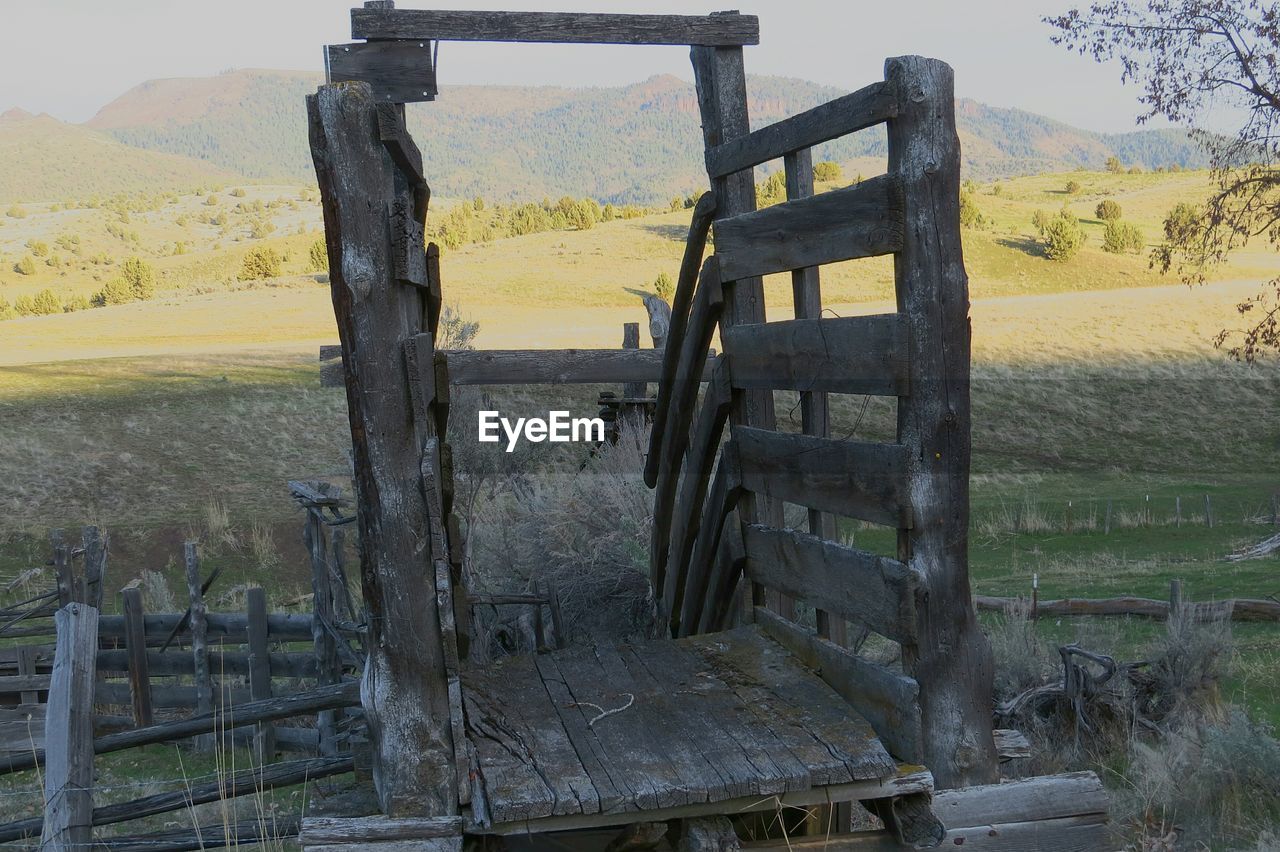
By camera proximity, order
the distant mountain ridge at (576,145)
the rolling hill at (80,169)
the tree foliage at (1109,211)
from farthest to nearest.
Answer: the distant mountain ridge at (576,145), the rolling hill at (80,169), the tree foliage at (1109,211)

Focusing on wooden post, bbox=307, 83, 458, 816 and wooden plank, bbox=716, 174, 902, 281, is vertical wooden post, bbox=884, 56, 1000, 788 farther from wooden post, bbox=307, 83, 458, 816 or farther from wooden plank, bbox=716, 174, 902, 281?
wooden post, bbox=307, 83, 458, 816

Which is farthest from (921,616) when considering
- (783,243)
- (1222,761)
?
(1222,761)

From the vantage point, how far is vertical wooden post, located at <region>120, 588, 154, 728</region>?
9320mm

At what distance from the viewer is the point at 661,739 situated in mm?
3502

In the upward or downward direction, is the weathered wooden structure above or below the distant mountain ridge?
below

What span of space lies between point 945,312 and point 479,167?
153 metres

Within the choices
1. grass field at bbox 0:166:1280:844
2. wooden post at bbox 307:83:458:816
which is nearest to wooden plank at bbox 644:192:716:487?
grass field at bbox 0:166:1280:844

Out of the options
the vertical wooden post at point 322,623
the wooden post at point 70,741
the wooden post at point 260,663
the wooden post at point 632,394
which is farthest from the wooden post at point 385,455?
the wooden post at point 632,394

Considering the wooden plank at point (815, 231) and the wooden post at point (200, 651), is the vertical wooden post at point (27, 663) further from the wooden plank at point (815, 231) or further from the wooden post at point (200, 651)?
the wooden plank at point (815, 231)

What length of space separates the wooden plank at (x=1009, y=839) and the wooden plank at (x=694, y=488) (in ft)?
5.41

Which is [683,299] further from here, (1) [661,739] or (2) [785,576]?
(1) [661,739]

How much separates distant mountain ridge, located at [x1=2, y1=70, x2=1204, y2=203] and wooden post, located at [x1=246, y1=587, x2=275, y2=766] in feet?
398

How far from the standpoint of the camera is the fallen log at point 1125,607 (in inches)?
368

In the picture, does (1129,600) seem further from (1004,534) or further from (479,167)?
(479,167)
